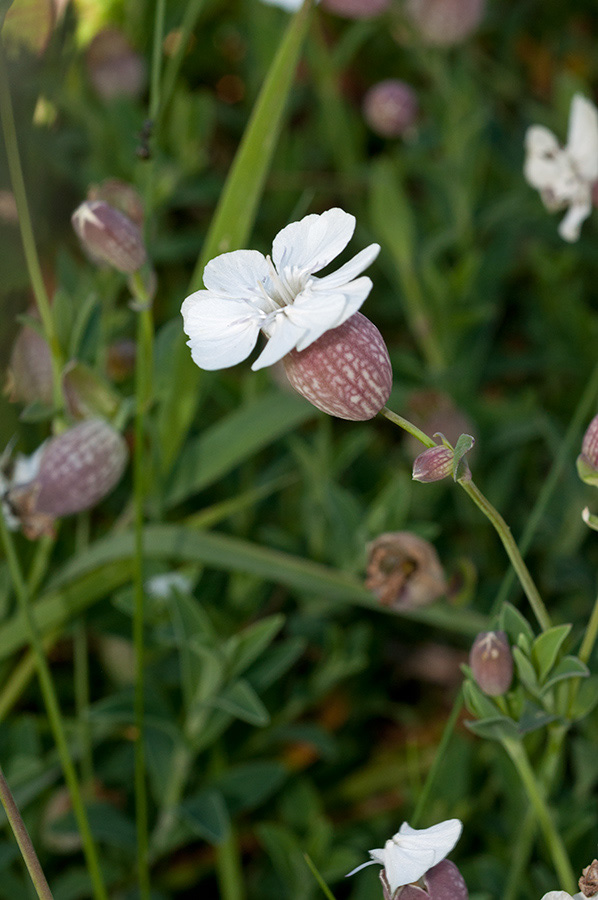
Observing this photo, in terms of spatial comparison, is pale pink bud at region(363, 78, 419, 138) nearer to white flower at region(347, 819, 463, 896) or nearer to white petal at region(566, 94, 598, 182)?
white petal at region(566, 94, 598, 182)

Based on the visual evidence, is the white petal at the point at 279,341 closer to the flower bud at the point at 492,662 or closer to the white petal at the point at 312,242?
the white petal at the point at 312,242

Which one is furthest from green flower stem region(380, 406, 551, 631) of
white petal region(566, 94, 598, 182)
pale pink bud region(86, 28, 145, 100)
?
pale pink bud region(86, 28, 145, 100)

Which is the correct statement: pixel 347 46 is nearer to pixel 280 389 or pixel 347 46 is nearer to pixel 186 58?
pixel 186 58

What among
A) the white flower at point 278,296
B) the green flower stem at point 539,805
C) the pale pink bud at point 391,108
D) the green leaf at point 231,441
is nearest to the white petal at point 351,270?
the white flower at point 278,296

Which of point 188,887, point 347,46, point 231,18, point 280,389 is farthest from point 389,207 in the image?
point 188,887

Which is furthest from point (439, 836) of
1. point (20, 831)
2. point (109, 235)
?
point (109, 235)

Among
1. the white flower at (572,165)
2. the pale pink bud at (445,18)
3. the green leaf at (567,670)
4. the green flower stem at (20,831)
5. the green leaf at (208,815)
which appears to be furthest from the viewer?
the pale pink bud at (445,18)

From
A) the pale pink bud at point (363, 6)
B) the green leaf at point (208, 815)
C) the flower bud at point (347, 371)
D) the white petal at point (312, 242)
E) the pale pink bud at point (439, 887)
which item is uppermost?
the pale pink bud at point (363, 6)

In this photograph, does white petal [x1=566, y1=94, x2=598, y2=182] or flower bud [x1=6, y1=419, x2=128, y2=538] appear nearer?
flower bud [x1=6, y1=419, x2=128, y2=538]
